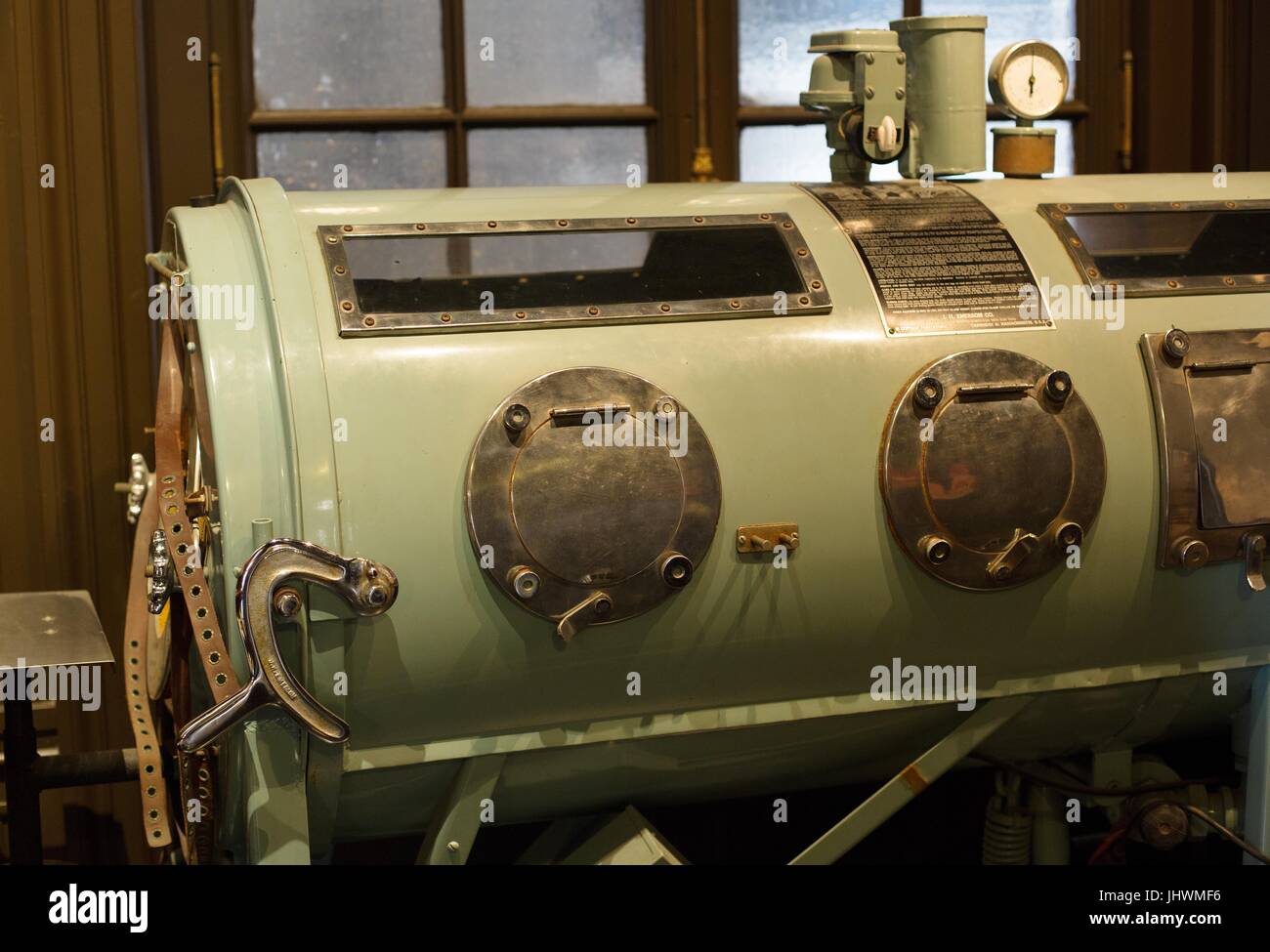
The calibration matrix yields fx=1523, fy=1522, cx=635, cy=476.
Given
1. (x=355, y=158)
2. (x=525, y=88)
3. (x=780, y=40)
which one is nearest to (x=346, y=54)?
(x=355, y=158)

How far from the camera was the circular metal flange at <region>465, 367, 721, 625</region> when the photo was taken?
209 centimetres

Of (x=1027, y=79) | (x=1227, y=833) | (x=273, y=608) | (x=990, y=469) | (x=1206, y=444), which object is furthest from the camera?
(x=1027, y=79)

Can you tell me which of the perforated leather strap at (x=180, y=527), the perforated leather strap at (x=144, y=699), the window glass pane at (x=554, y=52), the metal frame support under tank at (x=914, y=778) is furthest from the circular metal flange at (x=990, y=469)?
the window glass pane at (x=554, y=52)

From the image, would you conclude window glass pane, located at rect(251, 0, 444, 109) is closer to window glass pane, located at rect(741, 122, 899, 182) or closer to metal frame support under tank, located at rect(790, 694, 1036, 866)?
window glass pane, located at rect(741, 122, 899, 182)

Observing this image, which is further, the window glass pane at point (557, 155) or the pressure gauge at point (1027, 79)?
the window glass pane at point (557, 155)

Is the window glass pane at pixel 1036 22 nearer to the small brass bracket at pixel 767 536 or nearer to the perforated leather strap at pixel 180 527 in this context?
the small brass bracket at pixel 767 536

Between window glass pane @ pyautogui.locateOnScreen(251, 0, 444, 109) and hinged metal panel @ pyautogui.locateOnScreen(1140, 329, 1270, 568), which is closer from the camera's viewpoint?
hinged metal panel @ pyautogui.locateOnScreen(1140, 329, 1270, 568)

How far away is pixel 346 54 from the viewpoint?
3.22 meters

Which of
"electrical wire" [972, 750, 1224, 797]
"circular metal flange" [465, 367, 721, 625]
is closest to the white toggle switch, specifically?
"circular metal flange" [465, 367, 721, 625]

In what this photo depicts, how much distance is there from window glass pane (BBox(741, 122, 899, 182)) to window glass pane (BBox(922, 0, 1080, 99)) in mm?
481

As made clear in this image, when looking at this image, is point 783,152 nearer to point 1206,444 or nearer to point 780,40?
point 780,40

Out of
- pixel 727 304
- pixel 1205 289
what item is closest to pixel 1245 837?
pixel 1205 289

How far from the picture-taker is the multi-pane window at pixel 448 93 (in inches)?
126

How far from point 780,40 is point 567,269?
55.3 inches
